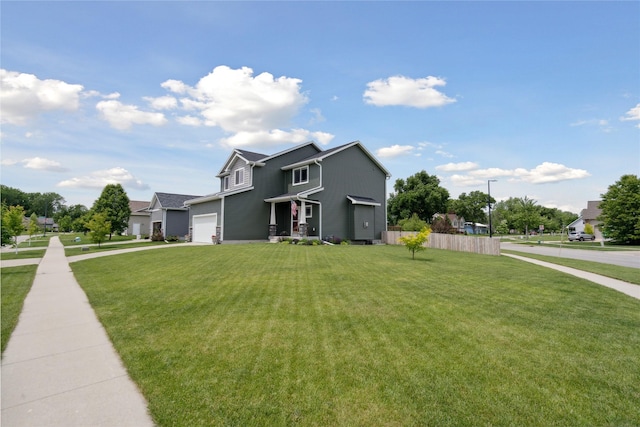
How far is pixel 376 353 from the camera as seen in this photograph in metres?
4.22

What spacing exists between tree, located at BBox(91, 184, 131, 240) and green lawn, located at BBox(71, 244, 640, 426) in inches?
1305

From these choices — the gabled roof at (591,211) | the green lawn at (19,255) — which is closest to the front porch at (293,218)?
the green lawn at (19,255)

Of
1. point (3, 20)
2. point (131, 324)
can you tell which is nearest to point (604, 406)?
point (131, 324)

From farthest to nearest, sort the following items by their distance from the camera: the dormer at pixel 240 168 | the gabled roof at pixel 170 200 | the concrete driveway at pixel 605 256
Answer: the gabled roof at pixel 170 200 < the dormer at pixel 240 168 < the concrete driveway at pixel 605 256

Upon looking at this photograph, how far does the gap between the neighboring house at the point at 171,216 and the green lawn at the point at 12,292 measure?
63.2ft

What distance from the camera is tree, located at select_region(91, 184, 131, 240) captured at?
3572cm

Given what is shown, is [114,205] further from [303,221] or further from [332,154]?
[332,154]

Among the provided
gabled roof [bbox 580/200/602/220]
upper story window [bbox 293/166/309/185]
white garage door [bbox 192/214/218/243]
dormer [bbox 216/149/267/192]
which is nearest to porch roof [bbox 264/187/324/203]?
upper story window [bbox 293/166/309/185]

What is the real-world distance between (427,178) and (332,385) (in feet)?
178

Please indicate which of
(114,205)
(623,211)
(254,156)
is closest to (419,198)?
(623,211)

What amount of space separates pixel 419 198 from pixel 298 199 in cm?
3456

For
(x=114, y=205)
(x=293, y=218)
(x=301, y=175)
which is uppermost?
(x=301, y=175)

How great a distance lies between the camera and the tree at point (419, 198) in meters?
51.2

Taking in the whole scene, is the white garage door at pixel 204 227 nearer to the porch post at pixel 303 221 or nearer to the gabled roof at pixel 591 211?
the porch post at pixel 303 221
